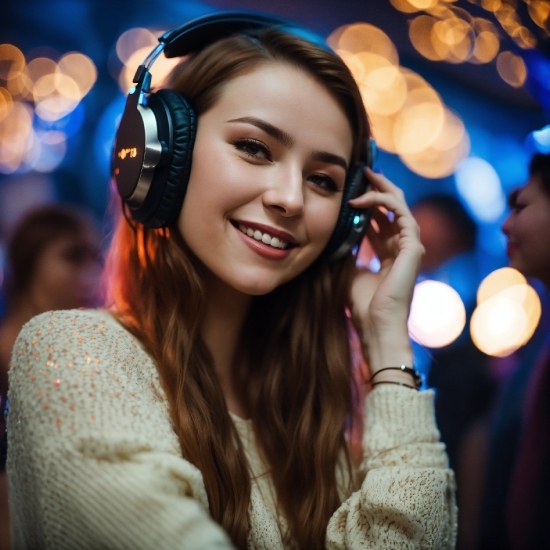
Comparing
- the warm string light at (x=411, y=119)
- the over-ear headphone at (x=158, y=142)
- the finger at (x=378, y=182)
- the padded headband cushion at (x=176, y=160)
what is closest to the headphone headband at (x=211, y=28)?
the over-ear headphone at (x=158, y=142)

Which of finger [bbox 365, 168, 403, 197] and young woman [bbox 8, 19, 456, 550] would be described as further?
finger [bbox 365, 168, 403, 197]

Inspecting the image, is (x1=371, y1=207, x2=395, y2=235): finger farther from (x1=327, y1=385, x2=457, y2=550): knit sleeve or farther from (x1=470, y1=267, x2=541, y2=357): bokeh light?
(x1=470, y1=267, x2=541, y2=357): bokeh light

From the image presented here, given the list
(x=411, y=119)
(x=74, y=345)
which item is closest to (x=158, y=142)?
(x=74, y=345)

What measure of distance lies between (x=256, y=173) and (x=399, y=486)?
0.67 meters

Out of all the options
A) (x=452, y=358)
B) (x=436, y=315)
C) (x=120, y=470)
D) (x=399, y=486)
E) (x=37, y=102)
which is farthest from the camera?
(x=37, y=102)

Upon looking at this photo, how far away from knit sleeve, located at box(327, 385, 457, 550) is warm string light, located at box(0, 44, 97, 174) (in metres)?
3.13

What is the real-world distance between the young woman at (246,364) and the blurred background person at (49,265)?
87 cm

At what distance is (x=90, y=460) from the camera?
72 cm

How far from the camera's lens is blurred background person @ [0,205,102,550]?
6.57 feet

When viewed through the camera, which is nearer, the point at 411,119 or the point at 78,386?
the point at 78,386

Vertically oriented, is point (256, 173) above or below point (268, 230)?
above

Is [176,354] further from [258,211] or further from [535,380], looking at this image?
[535,380]

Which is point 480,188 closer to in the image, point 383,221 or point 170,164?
point 383,221

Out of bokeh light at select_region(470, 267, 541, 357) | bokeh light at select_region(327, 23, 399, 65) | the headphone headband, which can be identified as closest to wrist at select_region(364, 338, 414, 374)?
the headphone headband
